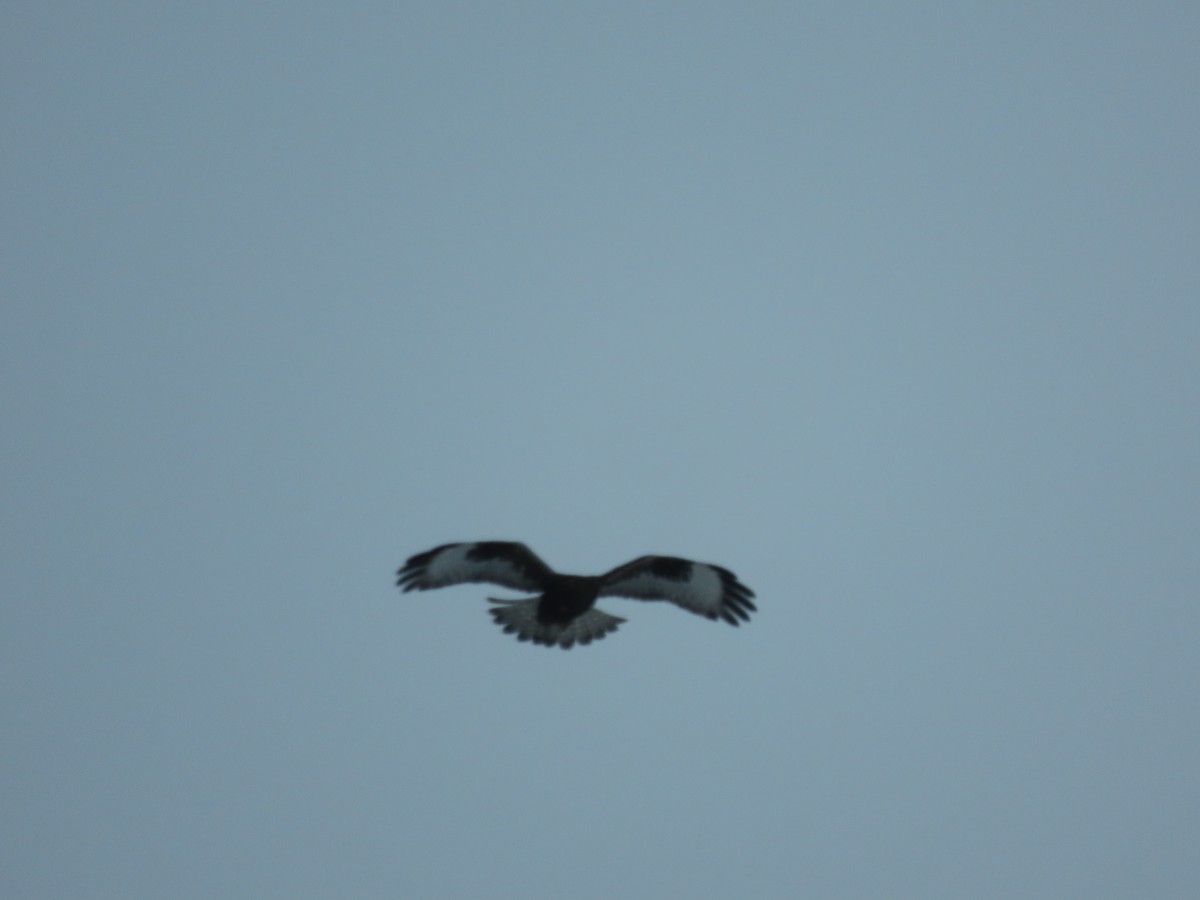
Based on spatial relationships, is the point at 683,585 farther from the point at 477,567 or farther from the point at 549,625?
the point at 477,567

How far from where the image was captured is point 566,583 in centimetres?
1474

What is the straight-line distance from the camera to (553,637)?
15180mm

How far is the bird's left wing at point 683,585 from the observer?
587 inches

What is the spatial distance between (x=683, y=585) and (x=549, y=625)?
1578 millimetres

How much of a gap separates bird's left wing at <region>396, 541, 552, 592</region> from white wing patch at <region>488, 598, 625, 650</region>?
326 millimetres

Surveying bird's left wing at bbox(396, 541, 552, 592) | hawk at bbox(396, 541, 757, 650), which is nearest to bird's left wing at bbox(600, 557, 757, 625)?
hawk at bbox(396, 541, 757, 650)

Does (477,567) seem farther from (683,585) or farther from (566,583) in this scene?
(683,585)

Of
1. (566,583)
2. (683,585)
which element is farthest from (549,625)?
(683,585)

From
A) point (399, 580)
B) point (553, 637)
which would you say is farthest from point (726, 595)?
point (399, 580)

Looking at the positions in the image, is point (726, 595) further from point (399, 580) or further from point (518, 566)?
point (399, 580)

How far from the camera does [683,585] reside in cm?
1506

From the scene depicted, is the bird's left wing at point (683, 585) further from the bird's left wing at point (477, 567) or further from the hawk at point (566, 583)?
the bird's left wing at point (477, 567)

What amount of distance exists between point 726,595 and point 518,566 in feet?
7.64

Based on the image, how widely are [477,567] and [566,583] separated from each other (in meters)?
1.02
